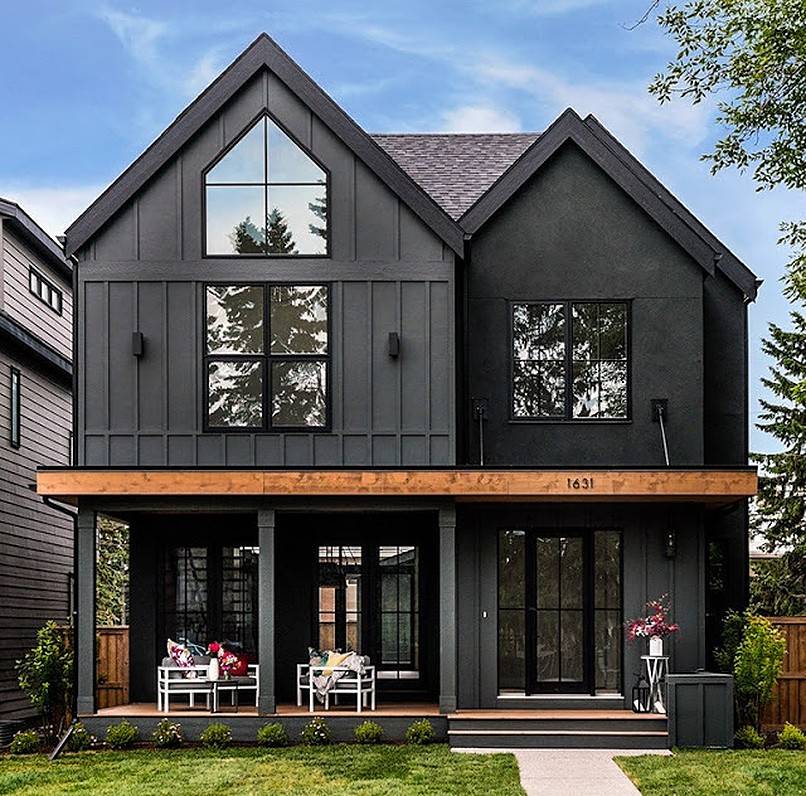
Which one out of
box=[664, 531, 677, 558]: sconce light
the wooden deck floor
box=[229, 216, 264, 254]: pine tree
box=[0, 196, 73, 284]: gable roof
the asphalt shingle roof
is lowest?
the wooden deck floor

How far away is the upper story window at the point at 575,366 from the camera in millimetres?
18094

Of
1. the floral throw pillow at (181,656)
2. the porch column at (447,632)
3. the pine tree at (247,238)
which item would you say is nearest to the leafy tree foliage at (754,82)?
the porch column at (447,632)

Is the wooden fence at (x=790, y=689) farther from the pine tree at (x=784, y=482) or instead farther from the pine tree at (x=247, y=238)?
the pine tree at (x=784, y=482)

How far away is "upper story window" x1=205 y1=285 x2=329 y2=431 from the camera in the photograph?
17266 mm

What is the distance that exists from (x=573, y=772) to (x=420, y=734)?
232 cm

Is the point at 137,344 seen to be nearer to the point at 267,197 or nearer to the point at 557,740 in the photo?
the point at 267,197

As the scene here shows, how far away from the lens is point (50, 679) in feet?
56.9

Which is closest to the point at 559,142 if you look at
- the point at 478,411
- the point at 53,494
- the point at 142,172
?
the point at 478,411

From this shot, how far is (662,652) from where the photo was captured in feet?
56.2

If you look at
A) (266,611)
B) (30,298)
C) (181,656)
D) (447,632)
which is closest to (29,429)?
(30,298)

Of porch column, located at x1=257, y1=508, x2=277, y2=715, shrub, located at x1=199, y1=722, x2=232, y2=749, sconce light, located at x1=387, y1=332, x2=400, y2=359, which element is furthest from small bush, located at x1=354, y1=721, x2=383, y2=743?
sconce light, located at x1=387, y1=332, x2=400, y2=359

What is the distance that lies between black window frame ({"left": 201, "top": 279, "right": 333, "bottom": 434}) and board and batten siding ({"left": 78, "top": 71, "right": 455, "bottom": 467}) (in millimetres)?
60

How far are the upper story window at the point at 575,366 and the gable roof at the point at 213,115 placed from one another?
6.46ft

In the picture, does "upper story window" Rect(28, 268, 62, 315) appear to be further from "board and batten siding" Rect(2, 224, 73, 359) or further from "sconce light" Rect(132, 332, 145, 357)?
"sconce light" Rect(132, 332, 145, 357)
